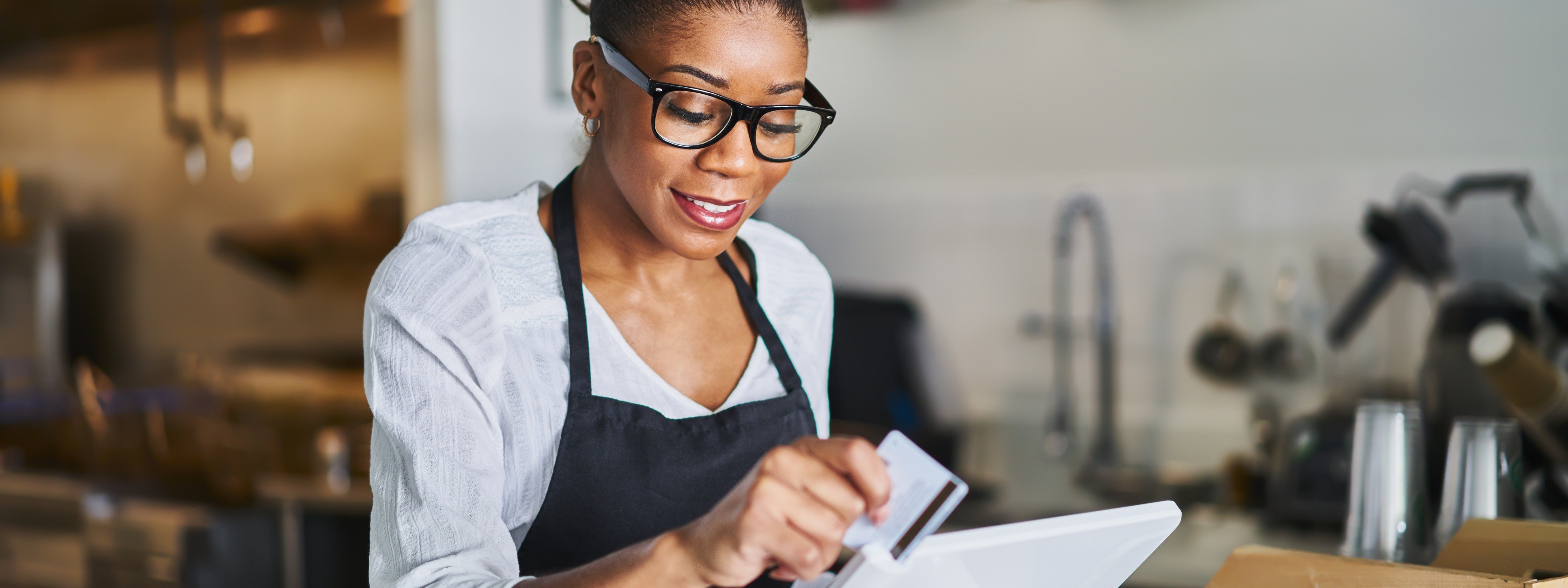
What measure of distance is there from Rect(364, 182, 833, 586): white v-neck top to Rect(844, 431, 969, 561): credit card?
0.27 m

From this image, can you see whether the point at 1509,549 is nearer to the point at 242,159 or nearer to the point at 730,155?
the point at 730,155

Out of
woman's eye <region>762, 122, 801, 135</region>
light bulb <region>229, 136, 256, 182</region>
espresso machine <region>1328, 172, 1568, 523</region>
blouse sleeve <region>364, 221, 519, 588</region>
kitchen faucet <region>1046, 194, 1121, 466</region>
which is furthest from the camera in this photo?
light bulb <region>229, 136, 256, 182</region>

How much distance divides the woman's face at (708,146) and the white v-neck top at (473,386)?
5.0 inches

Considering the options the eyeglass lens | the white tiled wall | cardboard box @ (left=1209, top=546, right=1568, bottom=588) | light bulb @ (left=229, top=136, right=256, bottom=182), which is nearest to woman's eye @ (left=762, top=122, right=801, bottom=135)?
the eyeglass lens

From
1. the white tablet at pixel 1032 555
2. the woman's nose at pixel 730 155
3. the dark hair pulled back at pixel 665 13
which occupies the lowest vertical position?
the white tablet at pixel 1032 555

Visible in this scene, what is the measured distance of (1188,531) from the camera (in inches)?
88.5

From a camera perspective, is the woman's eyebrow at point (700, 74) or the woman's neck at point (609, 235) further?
the woman's neck at point (609, 235)

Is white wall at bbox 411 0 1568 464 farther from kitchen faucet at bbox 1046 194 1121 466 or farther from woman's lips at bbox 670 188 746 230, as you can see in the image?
woman's lips at bbox 670 188 746 230

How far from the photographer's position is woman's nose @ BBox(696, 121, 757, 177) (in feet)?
2.94

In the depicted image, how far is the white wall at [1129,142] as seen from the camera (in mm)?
2523

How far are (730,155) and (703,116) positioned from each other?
4cm

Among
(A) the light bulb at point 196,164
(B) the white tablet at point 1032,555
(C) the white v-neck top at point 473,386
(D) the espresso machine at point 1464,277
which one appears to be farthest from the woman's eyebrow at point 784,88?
(A) the light bulb at point 196,164

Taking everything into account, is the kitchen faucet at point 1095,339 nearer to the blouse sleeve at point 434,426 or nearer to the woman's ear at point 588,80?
the woman's ear at point 588,80

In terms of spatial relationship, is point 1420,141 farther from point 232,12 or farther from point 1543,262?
point 232,12
